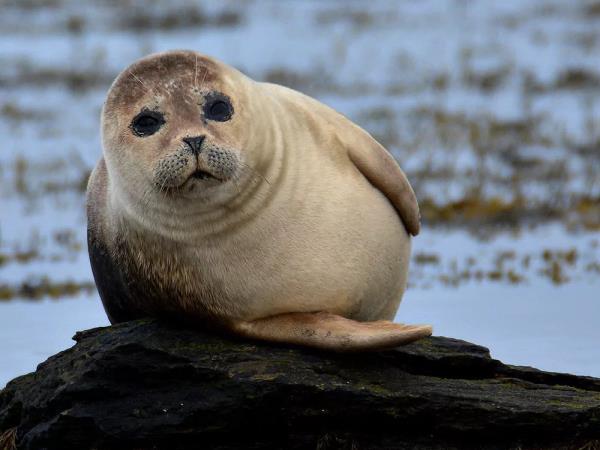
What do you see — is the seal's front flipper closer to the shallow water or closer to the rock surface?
the rock surface

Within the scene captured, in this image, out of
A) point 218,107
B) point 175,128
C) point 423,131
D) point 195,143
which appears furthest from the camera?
point 423,131

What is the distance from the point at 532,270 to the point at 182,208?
189 inches

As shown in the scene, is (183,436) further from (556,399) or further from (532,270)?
(532,270)

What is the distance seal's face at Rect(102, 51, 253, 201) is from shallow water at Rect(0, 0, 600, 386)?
7.04 feet

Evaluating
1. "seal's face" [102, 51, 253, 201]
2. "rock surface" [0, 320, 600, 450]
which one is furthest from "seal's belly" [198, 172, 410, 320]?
"seal's face" [102, 51, 253, 201]

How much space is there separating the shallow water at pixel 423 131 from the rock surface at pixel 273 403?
5.49ft

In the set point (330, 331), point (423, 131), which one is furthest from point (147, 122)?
point (423, 131)

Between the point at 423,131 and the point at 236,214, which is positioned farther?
the point at 423,131

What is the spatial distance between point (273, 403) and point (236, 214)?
78cm

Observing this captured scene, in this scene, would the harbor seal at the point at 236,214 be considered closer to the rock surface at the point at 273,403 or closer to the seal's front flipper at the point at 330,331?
the seal's front flipper at the point at 330,331

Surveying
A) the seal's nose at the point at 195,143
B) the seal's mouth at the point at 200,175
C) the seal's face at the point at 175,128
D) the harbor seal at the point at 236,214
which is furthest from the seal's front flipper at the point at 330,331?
the seal's nose at the point at 195,143

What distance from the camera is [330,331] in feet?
18.2

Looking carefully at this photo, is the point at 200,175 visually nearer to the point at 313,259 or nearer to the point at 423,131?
the point at 313,259

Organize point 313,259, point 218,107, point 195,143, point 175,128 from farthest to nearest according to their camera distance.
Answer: point 313,259 < point 218,107 < point 175,128 < point 195,143
